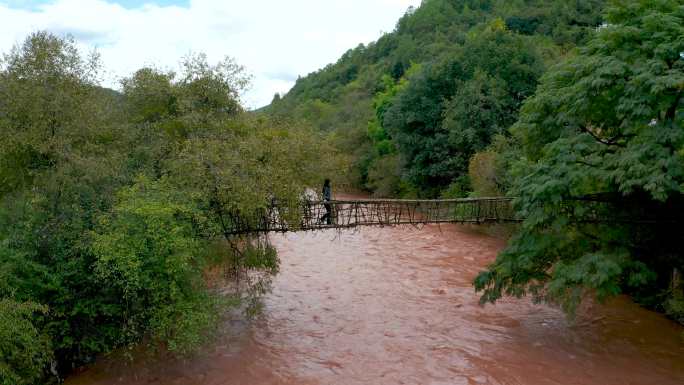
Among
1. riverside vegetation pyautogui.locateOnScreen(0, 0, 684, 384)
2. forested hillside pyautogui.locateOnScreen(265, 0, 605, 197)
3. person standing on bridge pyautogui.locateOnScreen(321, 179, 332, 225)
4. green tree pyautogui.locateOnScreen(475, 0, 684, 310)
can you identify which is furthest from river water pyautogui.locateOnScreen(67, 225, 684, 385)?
forested hillside pyautogui.locateOnScreen(265, 0, 605, 197)

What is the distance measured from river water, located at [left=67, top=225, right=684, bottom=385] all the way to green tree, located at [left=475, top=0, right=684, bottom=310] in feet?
4.53

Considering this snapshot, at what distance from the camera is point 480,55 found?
26891 mm

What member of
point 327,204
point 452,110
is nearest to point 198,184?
point 327,204

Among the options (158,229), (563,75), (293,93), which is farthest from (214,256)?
(293,93)

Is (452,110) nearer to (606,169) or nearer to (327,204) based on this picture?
(327,204)

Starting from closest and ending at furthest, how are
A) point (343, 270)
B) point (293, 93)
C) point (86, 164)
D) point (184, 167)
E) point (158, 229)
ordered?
point (158, 229), point (86, 164), point (184, 167), point (343, 270), point (293, 93)

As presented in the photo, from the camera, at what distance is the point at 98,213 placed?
10297 millimetres

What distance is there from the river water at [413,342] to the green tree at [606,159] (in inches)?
54.4

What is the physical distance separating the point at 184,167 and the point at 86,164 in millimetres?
1795

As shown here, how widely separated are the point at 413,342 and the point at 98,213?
7.38 m

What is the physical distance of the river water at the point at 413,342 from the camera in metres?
11.0

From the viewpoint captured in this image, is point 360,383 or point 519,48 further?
point 519,48

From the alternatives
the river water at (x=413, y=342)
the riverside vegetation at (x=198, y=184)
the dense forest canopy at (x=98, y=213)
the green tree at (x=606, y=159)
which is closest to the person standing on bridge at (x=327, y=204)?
the riverside vegetation at (x=198, y=184)

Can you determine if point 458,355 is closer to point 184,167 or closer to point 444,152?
point 184,167
